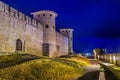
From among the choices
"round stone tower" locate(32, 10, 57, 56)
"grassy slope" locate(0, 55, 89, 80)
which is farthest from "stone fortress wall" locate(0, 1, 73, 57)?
"grassy slope" locate(0, 55, 89, 80)

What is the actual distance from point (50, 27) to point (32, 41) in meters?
5.14

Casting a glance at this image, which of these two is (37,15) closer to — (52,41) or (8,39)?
(52,41)

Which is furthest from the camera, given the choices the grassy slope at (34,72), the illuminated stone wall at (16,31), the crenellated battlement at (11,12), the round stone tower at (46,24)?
the round stone tower at (46,24)

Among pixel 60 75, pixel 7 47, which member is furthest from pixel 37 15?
pixel 60 75

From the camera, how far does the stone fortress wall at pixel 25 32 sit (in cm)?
1767

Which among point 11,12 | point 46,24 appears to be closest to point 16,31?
point 11,12

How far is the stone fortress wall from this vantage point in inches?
696

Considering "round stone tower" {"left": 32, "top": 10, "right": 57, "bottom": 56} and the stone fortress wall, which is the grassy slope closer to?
the stone fortress wall

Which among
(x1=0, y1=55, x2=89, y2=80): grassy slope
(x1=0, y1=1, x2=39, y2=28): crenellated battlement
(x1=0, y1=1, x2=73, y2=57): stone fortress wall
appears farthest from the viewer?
(x1=0, y1=1, x2=73, y2=57): stone fortress wall

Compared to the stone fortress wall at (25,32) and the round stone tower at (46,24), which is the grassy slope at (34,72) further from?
the round stone tower at (46,24)

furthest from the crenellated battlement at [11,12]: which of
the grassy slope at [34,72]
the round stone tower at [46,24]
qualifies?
the grassy slope at [34,72]

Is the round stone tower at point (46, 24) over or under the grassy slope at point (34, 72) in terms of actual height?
over

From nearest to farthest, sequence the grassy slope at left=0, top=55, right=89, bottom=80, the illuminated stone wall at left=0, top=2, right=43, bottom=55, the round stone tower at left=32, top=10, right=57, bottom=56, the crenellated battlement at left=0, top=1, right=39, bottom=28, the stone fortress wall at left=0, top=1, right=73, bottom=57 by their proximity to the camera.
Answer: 1. the grassy slope at left=0, top=55, right=89, bottom=80
2. the crenellated battlement at left=0, top=1, right=39, bottom=28
3. the illuminated stone wall at left=0, top=2, right=43, bottom=55
4. the stone fortress wall at left=0, top=1, right=73, bottom=57
5. the round stone tower at left=32, top=10, right=57, bottom=56

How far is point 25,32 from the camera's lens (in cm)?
2162
